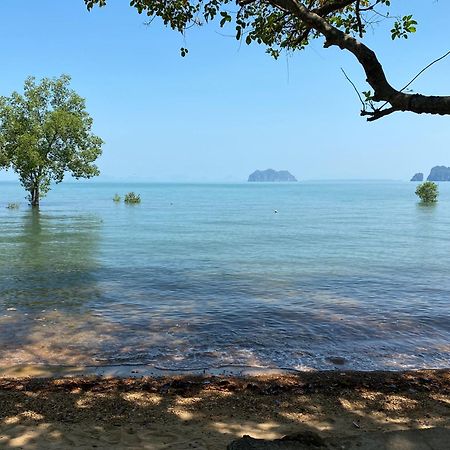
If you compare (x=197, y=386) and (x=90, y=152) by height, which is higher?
(x=90, y=152)

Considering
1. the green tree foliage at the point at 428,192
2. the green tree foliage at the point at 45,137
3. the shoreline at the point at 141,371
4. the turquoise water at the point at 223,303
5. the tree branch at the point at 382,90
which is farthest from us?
the green tree foliage at the point at 428,192

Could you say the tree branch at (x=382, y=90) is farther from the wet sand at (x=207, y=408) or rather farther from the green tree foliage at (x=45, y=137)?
the green tree foliage at (x=45, y=137)

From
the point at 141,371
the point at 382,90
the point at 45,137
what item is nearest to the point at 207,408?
the point at 141,371

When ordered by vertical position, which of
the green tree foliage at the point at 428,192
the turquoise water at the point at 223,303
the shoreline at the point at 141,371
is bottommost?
the turquoise water at the point at 223,303

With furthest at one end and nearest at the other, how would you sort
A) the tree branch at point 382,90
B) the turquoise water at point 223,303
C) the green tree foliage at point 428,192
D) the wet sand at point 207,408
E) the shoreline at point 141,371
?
the green tree foliage at point 428,192, the turquoise water at point 223,303, the shoreline at point 141,371, the wet sand at point 207,408, the tree branch at point 382,90

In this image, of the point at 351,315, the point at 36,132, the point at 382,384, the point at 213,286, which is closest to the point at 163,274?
the point at 213,286

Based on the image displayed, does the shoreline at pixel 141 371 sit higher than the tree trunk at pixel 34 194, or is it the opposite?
the tree trunk at pixel 34 194

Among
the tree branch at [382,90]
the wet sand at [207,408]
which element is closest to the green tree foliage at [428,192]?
the wet sand at [207,408]

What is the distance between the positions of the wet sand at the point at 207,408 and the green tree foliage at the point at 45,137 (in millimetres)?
46336

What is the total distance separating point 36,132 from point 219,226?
930 inches

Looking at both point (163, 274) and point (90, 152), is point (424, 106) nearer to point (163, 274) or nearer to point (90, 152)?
point (163, 274)

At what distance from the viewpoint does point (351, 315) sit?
43.9 ft

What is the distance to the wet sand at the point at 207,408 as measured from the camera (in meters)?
5.86

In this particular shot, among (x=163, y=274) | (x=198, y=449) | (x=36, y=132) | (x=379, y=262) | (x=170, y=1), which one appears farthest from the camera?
(x=36, y=132)
